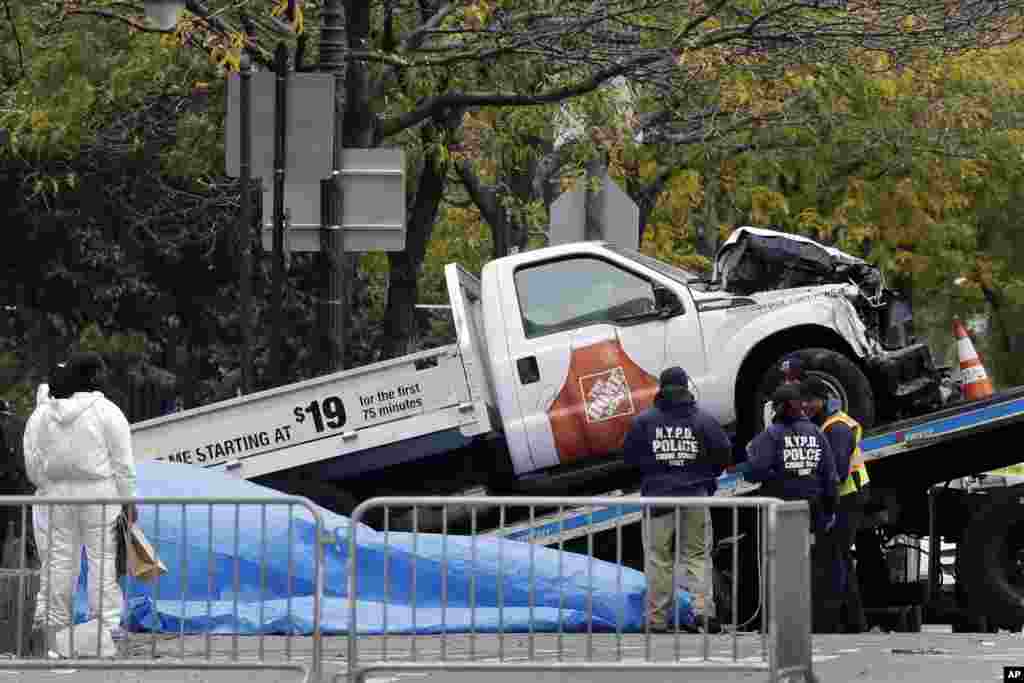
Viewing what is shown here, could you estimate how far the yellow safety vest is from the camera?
14586 mm

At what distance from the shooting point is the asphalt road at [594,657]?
9.84m

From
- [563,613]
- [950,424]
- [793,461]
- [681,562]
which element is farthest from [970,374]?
[563,613]

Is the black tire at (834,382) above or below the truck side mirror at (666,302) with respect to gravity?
below

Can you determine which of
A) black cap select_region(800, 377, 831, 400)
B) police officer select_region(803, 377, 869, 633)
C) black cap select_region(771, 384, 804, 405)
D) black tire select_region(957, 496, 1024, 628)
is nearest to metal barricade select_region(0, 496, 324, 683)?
black cap select_region(771, 384, 804, 405)

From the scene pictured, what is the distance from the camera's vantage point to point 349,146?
58.7 feet

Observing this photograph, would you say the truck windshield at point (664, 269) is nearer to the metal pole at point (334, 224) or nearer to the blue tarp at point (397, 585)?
the metal pole at point (334, 224)

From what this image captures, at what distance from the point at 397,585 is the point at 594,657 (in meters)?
1.13

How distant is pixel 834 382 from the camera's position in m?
15.1

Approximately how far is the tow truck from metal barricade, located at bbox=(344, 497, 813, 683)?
173 inches

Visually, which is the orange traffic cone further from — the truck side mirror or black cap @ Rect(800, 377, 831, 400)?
the truck side mirror

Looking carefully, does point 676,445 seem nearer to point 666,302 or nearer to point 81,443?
point 666,302

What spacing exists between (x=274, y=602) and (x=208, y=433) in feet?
13.3

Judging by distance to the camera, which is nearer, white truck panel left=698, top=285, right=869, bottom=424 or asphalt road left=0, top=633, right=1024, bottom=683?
asphalt road left=0, top=633, right=1024, bottom=683

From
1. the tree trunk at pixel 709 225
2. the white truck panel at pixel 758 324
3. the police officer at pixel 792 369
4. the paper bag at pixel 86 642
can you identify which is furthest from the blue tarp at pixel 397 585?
the tree trunk at pixel 709 225
